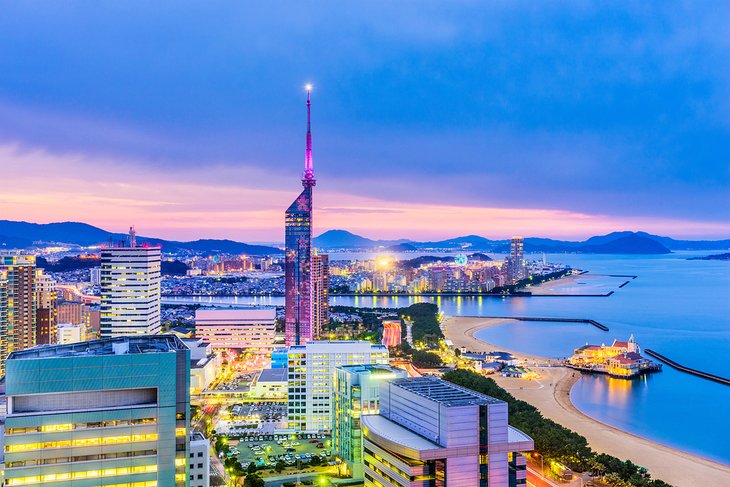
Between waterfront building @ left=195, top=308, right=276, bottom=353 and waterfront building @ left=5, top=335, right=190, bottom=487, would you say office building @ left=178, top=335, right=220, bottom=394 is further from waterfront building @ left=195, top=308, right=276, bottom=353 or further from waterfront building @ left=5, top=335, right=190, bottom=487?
waterfront building @ left=5, top=335, right=190, bottom=487

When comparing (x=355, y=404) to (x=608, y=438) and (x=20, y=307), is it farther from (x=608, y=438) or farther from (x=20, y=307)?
(x=20, y=307)

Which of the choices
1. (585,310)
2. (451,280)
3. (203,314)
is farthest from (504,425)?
(451,280)

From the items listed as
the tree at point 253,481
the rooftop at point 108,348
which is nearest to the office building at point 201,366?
the tree at point 253,481

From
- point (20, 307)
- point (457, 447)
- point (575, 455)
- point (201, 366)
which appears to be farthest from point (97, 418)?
point (20, 307)

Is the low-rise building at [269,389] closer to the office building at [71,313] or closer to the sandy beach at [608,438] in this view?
the sandy beach at [608,438]

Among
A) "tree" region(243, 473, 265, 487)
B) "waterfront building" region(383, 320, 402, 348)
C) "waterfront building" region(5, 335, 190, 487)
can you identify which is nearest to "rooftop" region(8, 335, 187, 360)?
"waterfront building" region(5, 335, 190, 487)

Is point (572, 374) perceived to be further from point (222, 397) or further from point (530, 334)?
point (222, 397)
